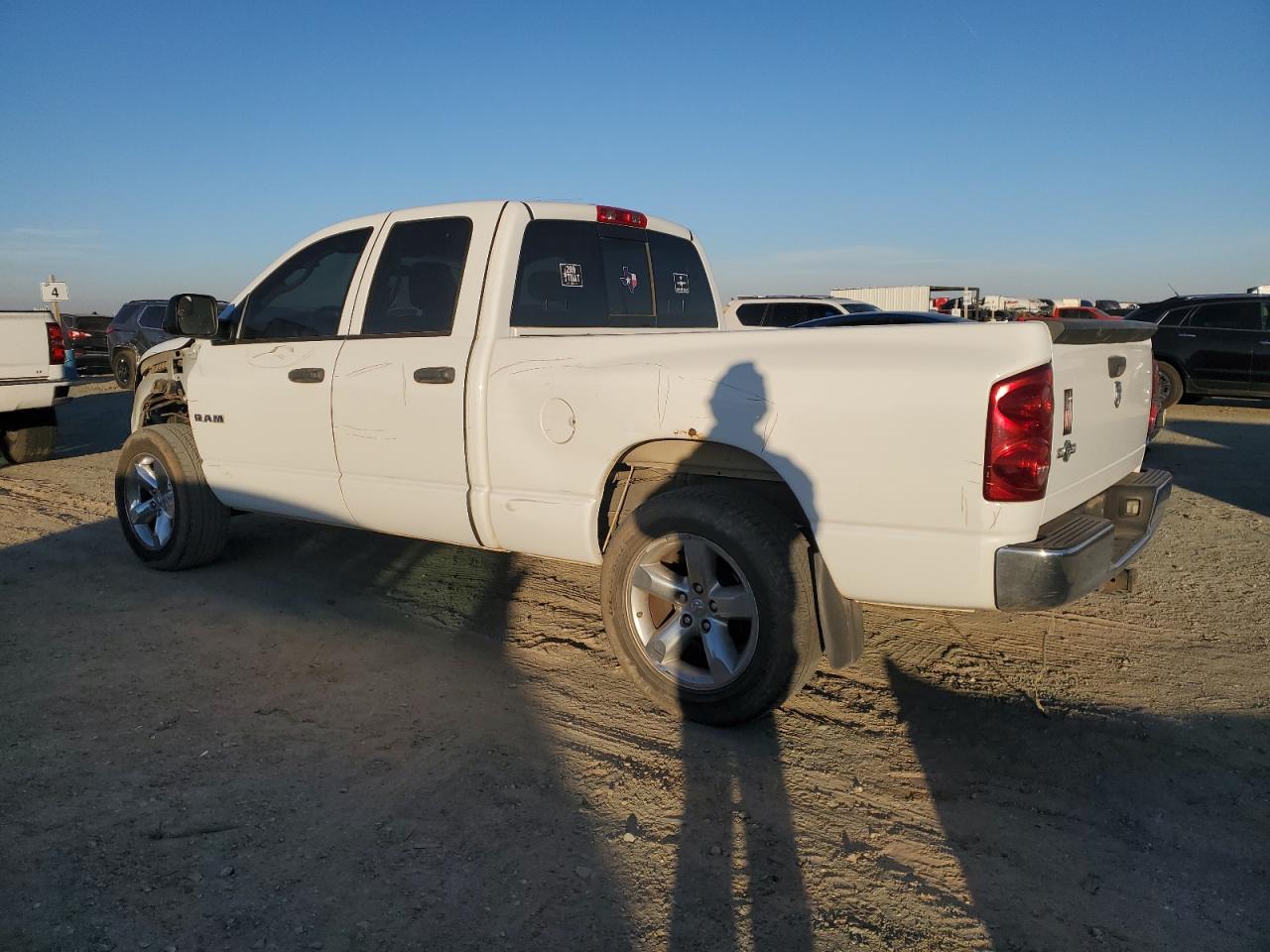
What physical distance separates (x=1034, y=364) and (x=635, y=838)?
196 cm

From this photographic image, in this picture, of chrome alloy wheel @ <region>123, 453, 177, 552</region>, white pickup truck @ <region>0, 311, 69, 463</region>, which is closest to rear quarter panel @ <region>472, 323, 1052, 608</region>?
chrome alloy wheel @ <region>123, 453, 177, 552</region>

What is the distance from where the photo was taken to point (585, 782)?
3.19 meters

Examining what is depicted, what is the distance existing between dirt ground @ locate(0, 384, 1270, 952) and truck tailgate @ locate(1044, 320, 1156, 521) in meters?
1.03

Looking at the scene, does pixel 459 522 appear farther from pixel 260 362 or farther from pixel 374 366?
pixel 260 362

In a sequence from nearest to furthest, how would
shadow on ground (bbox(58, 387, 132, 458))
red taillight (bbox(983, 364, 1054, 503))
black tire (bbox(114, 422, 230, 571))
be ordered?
red taillight (bbox(983, 364, 1054, 503))
black tire (bbox(114, 422, 230, 571))
shadow on ground (bbox(58, 387, 132, 458))

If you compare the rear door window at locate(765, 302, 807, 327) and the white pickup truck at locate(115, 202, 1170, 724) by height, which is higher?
the rear door window at locate(765, 302, 807, 327)

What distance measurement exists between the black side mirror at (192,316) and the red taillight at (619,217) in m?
2.27

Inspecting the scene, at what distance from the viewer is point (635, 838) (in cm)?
285

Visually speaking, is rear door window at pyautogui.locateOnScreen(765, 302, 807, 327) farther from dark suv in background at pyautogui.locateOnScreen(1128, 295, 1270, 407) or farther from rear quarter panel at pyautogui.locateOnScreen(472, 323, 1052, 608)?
→ rear quarter panel at pyautogui.locateOnScreen(472, 323, 1052, 608)

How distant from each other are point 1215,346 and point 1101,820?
12.6m

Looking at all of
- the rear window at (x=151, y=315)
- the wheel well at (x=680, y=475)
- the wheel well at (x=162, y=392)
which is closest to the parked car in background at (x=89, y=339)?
the rear window at (x=151, y=315)

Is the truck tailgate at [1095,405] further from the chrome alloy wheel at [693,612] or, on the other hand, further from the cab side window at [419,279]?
the cab side window at [419,279]

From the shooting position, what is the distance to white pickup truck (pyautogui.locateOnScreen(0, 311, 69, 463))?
910 centimetres

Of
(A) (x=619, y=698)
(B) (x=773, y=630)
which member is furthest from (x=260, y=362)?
(B) (x=773, y=630)
